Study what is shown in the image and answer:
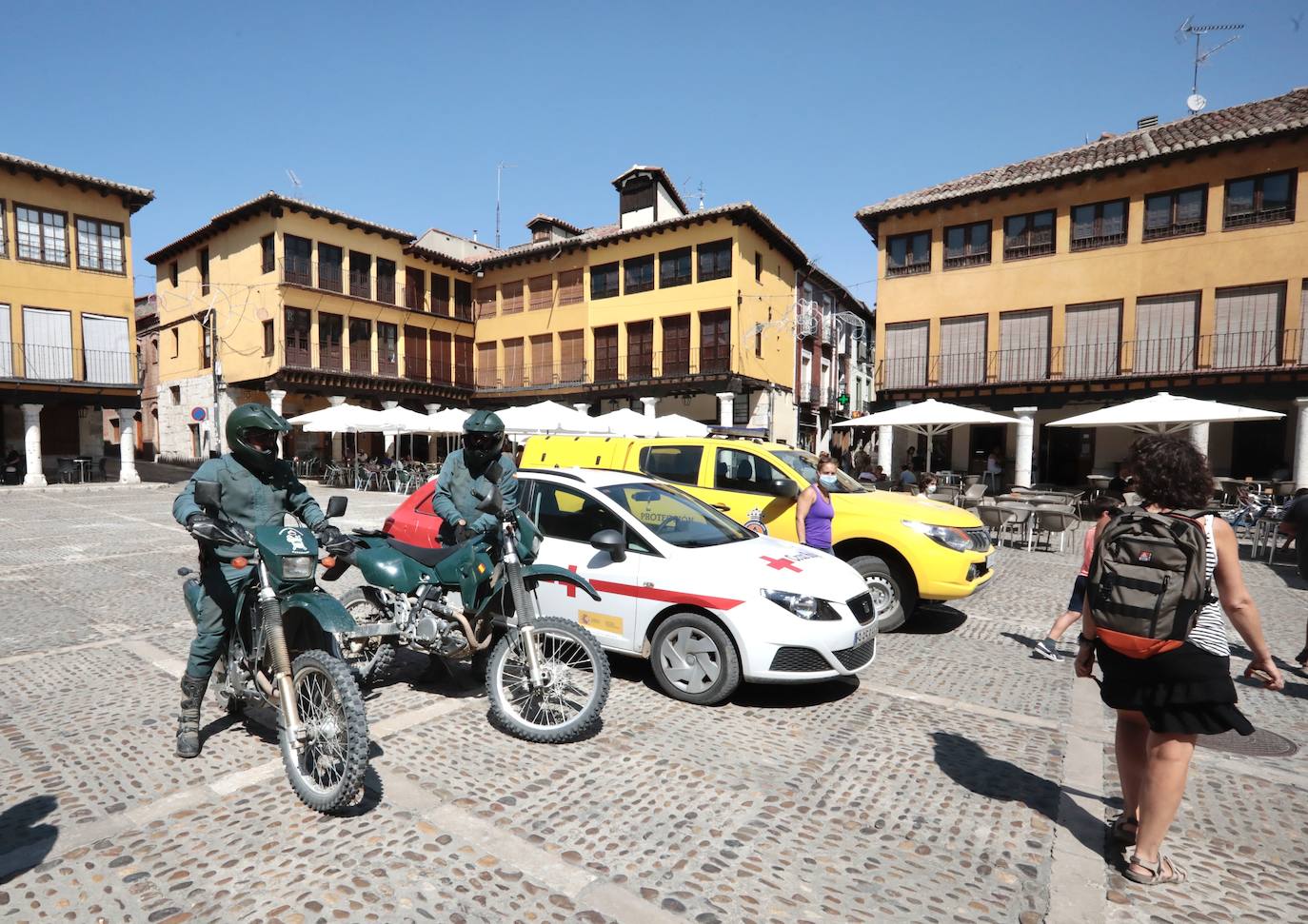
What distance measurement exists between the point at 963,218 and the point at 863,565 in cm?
2024

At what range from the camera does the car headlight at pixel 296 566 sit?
3.32 metres

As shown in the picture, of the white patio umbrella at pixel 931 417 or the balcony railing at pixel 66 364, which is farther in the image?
the balcony railing at pixel 66 364

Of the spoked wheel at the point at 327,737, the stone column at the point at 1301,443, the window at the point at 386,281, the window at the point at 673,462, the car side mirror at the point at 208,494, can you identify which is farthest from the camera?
the window at the point at 386,281

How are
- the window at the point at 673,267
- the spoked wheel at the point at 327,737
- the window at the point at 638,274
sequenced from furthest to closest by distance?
the window at the point at 638,274, the window at the point at 673,267, the spoked wheel at the point at 327,737

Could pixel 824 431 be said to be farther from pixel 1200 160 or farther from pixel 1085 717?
pixel 1085 717

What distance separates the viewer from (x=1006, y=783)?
3734 mm

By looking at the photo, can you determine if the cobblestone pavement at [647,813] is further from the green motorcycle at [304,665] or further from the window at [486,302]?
the window at [486,302]

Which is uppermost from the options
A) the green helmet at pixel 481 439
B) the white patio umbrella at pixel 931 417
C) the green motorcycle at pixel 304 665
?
the white patio umbrella at pixel 931 417

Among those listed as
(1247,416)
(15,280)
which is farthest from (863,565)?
(15,280)

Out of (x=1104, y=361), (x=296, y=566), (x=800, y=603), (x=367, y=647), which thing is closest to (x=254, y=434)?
(x=296, y=566)

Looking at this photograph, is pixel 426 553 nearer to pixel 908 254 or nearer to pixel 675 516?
pixel 675 516

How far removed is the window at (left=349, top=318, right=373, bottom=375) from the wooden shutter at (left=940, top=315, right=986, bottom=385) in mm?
23771

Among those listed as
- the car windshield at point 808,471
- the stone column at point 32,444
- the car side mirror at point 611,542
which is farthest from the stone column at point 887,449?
the stone column at point 32,444

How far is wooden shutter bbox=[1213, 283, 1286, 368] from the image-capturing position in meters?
19.2
